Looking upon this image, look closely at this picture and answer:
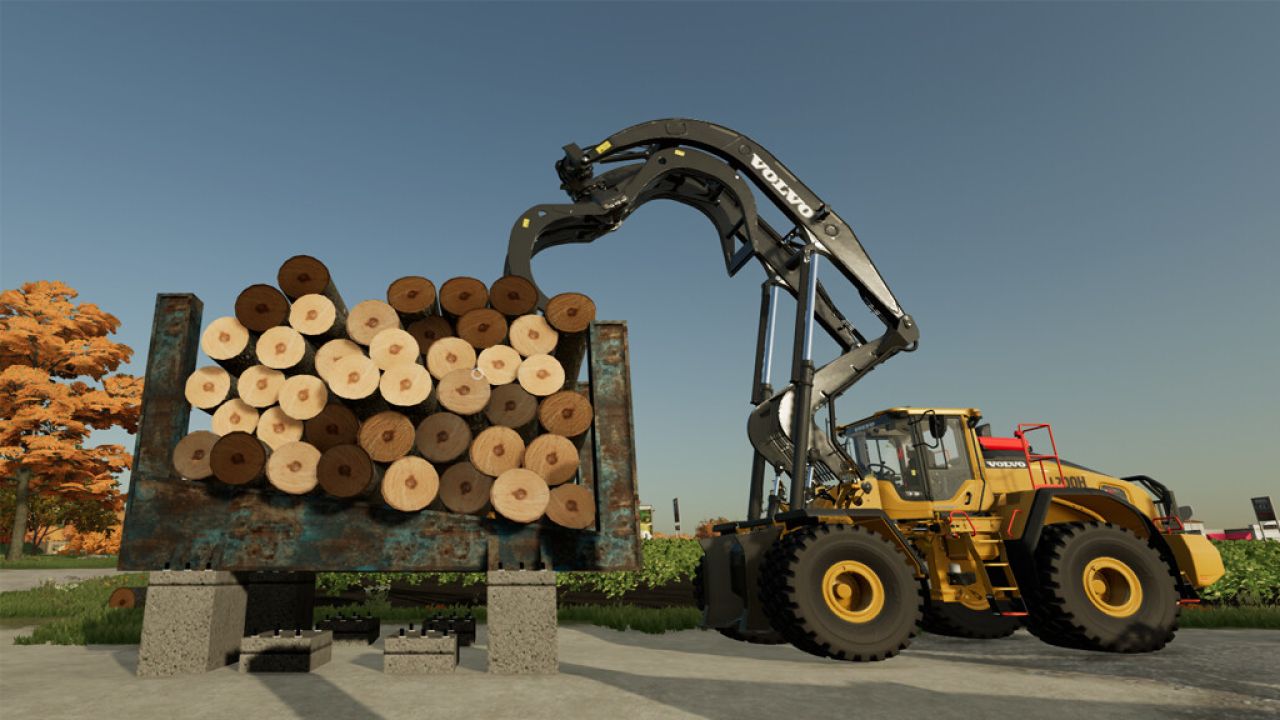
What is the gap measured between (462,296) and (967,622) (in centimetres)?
698

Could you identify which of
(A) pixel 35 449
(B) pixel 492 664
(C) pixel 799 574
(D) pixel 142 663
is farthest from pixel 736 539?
(A) pixel 35 449

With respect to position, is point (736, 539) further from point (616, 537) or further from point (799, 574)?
point (616, 537)

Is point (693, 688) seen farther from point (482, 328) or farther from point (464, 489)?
point (482, 328)

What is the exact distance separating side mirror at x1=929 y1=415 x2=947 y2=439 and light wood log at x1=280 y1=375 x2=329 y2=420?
20.2 feet

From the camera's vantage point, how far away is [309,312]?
5980 mm

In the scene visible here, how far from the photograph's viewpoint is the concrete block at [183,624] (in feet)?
17.1

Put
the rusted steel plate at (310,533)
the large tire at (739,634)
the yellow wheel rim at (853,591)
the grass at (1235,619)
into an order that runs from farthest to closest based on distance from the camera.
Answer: the grass at (1235,619)
the large tire at (739,634)
the yellow wheel rim at (853,591)
the rusted steel plate at (310,533)

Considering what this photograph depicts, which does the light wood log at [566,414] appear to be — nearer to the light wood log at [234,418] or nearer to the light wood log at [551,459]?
the light wood log at [551,459]

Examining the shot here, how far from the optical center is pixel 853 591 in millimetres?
6402

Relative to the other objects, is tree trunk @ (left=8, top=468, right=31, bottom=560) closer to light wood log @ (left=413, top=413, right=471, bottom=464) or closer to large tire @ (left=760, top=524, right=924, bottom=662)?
light wood log @ (left=413, top=413, right=471, bottom=464)

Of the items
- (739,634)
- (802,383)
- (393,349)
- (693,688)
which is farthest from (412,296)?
(739,634)

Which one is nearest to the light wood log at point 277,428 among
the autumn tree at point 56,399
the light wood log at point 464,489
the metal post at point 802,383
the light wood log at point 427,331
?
the light wood log at point 427,331

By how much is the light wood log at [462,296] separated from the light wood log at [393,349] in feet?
1.54

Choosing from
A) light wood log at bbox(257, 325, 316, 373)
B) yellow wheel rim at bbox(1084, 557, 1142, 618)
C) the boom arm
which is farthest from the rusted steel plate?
yellow wheel rim at bbox(1084, 557, 1142, 618)
